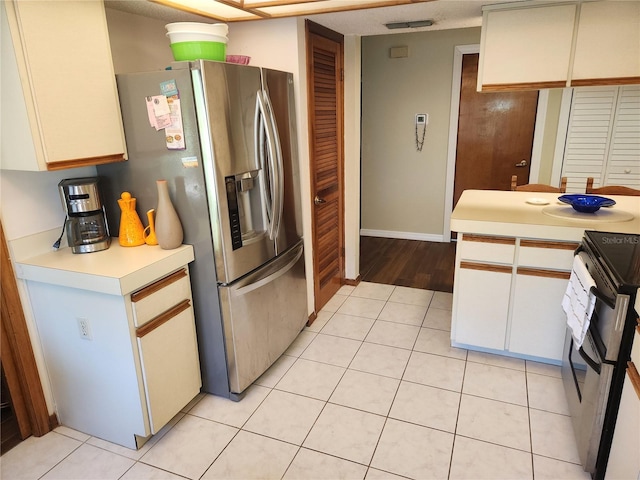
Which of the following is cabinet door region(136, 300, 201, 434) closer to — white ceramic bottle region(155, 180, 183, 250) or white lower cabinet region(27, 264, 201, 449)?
white lower cabinet region(27, 264, 201, 449)

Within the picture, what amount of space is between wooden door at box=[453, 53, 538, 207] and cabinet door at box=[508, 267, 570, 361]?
94.4 inches

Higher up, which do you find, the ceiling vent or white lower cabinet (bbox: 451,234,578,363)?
the ceiling vent

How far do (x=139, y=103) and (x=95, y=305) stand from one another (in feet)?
3.03

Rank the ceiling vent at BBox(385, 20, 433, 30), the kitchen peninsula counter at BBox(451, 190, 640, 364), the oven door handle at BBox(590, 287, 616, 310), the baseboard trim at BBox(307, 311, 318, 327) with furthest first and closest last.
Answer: the baseboard trim at BBox(307, 311, 318, 327)
the ceiling vent at BBox(385, 20, 433, 30)
the kitchen peninsula counter at BBox(451, 190, 640, 364)
the oven door handle at BBox(590, 287, 616, 310)

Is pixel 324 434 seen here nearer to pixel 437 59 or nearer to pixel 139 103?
pixel 139 103

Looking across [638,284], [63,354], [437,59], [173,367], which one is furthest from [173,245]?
[437,59]

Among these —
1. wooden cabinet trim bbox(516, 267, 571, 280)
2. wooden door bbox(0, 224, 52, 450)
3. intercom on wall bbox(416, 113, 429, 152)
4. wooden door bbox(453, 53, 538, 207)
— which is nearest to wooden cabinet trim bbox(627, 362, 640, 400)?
wooden cabinet trim bbox(516, 267, 571, 280)

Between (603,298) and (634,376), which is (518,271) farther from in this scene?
(634,376)

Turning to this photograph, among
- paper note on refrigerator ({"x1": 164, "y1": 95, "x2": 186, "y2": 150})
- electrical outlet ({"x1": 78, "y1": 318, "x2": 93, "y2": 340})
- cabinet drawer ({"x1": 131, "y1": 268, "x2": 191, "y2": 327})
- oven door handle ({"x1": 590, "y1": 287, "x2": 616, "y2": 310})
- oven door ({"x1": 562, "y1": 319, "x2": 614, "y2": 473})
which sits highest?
paper note on refrigerator ({"x1": 164, "y1": 95, "x2": 186, "y2": 150})

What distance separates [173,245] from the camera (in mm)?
2016

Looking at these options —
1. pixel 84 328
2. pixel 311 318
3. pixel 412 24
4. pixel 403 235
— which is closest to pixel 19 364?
pixel 84 328

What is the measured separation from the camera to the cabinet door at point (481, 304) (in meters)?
2.44

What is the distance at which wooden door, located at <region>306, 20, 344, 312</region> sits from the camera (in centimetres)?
283

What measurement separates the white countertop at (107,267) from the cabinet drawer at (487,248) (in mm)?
1527
